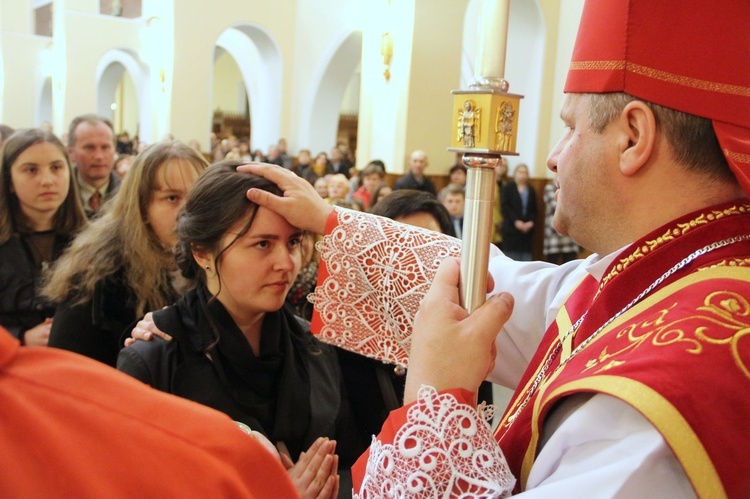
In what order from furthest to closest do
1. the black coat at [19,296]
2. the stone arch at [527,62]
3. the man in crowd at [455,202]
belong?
the stone arch at [527,62]
the man in crowd at [455,202]
the black coat at [19,296]

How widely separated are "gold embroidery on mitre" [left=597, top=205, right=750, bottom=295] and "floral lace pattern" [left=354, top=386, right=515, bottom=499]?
344mm

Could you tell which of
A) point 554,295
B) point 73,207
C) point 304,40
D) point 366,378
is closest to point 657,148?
point 554,295

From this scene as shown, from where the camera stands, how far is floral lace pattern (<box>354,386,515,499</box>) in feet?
3.51

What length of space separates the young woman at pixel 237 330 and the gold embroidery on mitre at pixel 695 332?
41.0 inches

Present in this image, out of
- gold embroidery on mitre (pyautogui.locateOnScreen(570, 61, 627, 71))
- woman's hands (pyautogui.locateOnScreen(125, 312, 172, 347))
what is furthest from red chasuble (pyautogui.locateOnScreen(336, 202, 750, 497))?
woman's hands (pyautogui.locateOnScreen(125, 312, 172, 347))

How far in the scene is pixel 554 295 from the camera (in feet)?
5.59

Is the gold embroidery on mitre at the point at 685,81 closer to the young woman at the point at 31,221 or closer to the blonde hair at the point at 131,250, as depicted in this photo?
the blonde hair at the point at 131,250

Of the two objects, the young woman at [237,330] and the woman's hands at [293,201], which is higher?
the woman's hands at [293,201]

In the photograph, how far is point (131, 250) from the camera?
2578 millimetres

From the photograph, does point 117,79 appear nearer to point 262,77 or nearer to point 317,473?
point 262,77

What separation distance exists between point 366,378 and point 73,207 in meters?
1.66

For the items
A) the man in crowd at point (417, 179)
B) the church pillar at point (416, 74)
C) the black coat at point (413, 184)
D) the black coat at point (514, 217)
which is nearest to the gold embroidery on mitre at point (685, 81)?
the man in crowd at point (417, 179)

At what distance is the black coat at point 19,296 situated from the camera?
9.73ft

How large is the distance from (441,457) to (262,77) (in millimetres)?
13854
